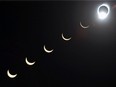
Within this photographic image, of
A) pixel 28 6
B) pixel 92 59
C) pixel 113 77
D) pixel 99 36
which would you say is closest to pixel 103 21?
pixel 99 36

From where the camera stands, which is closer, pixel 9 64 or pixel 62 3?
pixel 9 64

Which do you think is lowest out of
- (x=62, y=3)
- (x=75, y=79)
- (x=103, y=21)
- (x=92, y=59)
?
(x=75, y=79)

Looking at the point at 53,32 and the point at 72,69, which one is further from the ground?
the point at 53,32

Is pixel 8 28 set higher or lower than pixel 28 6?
lower

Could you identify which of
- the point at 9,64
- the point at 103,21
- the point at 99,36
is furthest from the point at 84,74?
the point at 9,64

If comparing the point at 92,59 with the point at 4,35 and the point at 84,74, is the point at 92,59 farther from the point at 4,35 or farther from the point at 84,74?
the point at 4,35

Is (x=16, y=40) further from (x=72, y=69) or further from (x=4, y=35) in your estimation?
(x=72, y=69)
